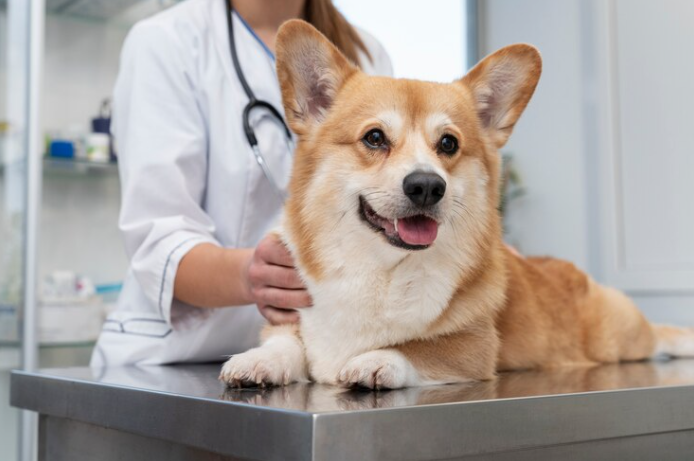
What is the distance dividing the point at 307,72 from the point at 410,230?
11.9 inches

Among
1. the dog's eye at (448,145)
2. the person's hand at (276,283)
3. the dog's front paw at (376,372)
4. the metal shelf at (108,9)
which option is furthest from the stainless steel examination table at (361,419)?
the metal shelf at (108,9)

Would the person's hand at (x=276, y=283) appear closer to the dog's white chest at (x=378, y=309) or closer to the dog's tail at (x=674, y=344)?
the dog's white chest at (x=378, y=309)

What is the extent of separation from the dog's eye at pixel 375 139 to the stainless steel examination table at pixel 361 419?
320 mm

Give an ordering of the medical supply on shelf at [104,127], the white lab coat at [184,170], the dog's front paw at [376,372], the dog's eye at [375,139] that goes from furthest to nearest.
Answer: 1. the medical supply on shelf at [104,127]
2. the white lab coat at [184,170]
3. the dog's eye at [375,139]
4. the dog's front paw at [376,372]

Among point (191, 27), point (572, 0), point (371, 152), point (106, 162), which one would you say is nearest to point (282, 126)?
point (191, 27)

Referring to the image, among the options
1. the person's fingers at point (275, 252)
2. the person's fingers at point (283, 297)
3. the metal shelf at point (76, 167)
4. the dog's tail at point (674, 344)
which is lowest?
the dog's tail at point (674, 344)

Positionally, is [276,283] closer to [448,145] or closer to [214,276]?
[214,276]

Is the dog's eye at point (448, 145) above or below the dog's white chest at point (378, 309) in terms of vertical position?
above

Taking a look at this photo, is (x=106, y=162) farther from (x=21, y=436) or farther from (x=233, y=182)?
(x=233, y=182)

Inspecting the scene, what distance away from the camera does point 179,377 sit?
1.01 m

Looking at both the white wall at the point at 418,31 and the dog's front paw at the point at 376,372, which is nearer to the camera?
the dog's front paw at the point at 376,372

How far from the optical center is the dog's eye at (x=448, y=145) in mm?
988

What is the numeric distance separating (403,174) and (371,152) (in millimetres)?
106

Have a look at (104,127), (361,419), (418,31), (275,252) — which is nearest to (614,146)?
(418,31)
